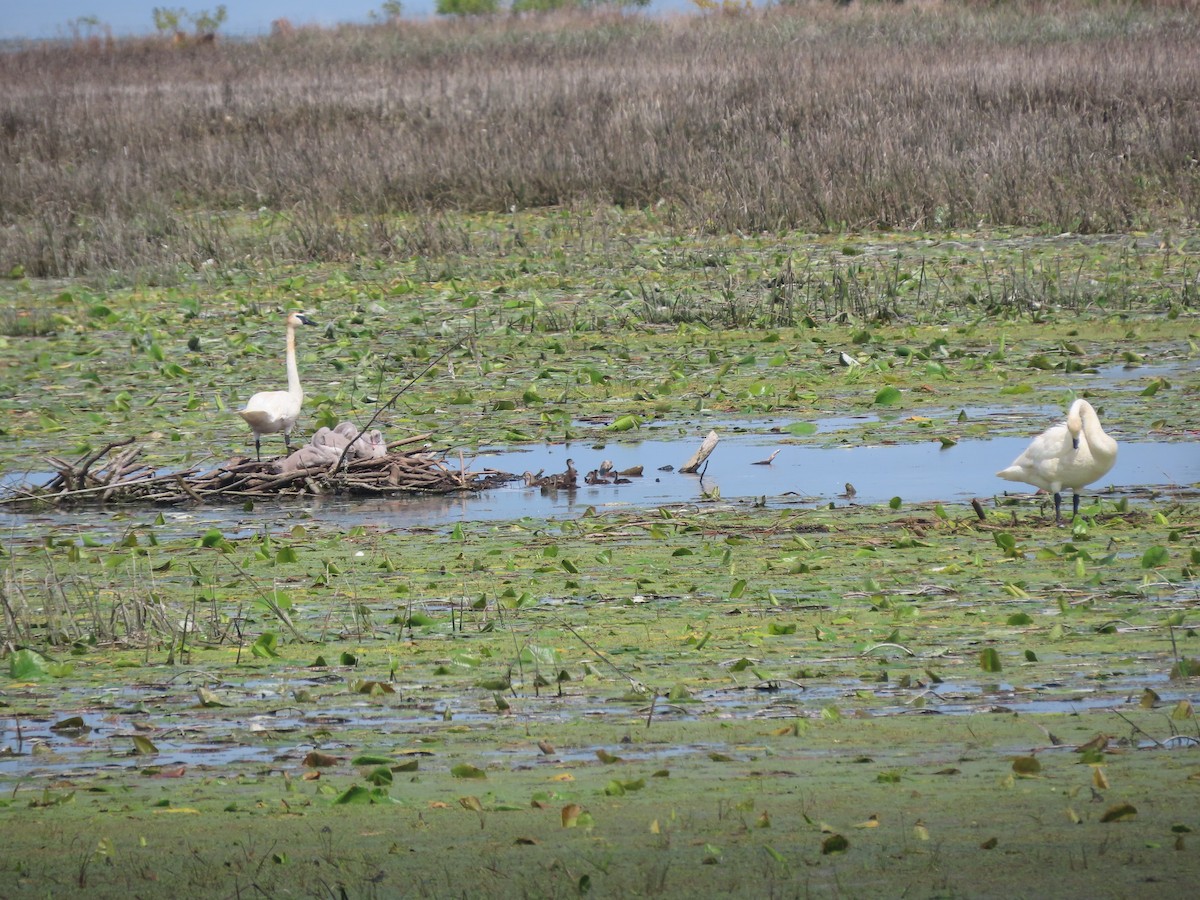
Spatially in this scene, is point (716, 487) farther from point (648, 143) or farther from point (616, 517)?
point (648, 143)

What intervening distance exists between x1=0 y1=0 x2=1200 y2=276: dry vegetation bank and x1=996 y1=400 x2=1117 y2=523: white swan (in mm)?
9712

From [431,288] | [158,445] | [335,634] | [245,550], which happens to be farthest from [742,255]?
[335,634]

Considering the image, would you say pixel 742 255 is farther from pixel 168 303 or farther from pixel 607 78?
pixel 607 78

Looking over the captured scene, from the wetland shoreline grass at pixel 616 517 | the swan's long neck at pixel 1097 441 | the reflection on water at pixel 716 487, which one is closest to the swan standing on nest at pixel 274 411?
the reflection on water at pixel 716 487

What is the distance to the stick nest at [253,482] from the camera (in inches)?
354

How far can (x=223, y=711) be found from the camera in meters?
5.15

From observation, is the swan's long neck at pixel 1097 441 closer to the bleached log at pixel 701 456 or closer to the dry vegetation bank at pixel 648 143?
the bleached log at pixel 701 456

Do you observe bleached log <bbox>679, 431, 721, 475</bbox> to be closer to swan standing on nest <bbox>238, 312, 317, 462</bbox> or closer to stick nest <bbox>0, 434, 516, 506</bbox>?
stick nest <bbox>0, 434, 516, 506</bbox>

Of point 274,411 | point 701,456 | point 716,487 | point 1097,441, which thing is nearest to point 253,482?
point 274,411

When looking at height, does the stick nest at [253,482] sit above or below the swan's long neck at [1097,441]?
below

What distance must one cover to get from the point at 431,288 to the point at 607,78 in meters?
9.21

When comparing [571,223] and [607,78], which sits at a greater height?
[607,78]

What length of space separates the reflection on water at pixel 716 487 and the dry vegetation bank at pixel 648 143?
8058mm

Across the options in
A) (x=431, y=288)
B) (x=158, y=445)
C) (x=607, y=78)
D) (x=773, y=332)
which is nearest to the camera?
(x=158, y=445)
